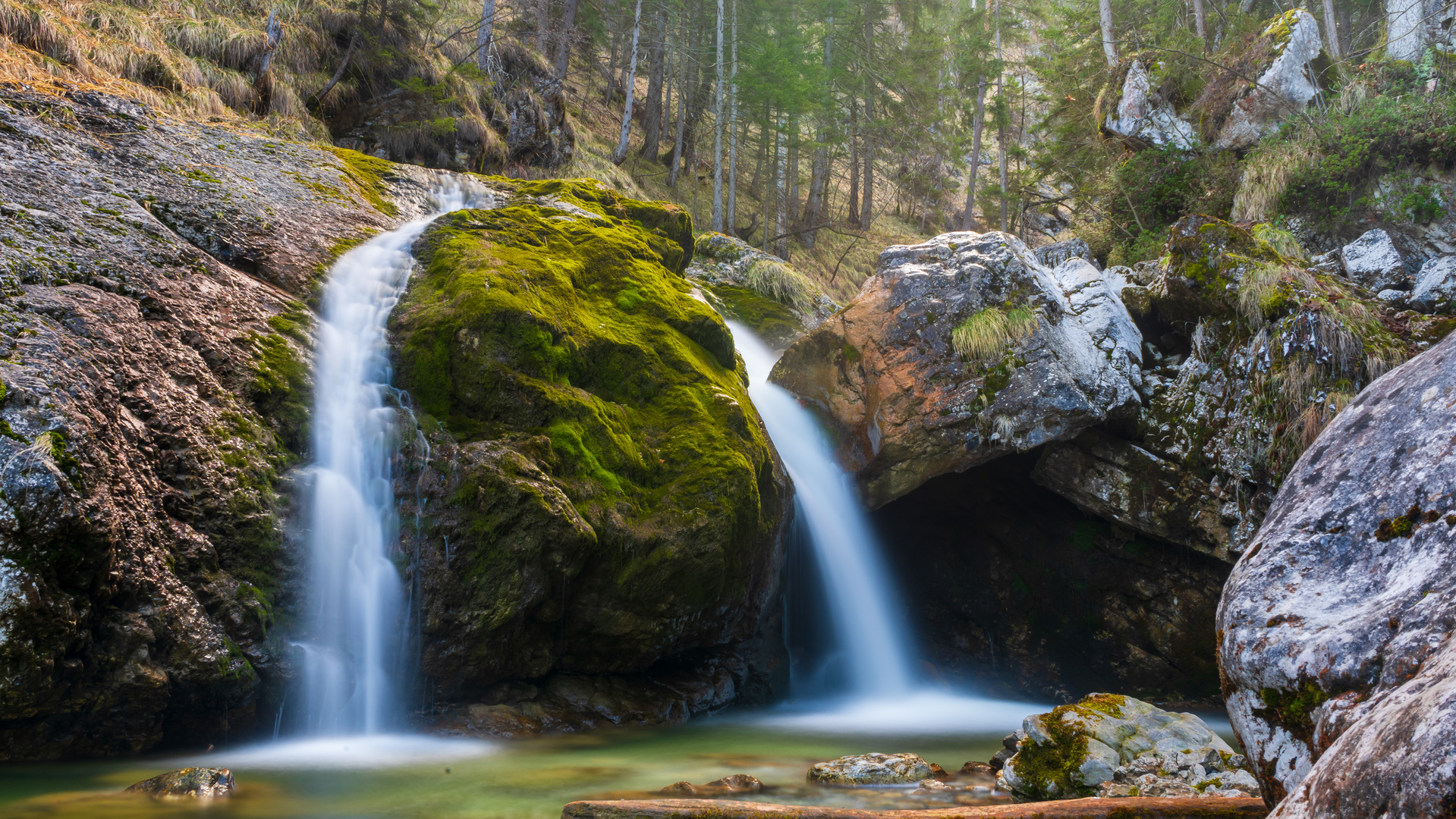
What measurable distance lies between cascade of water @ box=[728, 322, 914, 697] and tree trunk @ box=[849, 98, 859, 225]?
1795 cm

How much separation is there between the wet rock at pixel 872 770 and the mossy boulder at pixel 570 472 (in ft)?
6.59

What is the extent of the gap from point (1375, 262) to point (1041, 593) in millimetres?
6107

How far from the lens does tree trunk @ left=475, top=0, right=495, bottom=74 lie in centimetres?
1516

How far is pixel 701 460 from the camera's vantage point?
6664 mm

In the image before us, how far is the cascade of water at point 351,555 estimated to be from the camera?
5.33 m

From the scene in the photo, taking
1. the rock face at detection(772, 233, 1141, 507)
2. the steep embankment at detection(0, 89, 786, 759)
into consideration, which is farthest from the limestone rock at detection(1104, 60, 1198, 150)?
the steep embankment at detection(0, 89, 786, 759)

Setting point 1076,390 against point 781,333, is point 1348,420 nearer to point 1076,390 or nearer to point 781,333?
point 1076,390

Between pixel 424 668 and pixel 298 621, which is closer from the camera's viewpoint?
pixel 298 621

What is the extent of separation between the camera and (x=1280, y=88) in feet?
42.8

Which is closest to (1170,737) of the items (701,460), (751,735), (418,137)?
(751,735)

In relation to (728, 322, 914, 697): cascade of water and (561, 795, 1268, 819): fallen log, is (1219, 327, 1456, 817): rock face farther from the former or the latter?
(728, 322, 914, 697): cascade of water

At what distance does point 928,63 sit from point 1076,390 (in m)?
22.2

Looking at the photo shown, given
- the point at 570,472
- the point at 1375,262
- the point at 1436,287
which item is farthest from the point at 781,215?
the point at 570,472

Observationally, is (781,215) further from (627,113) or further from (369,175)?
(369,175)
